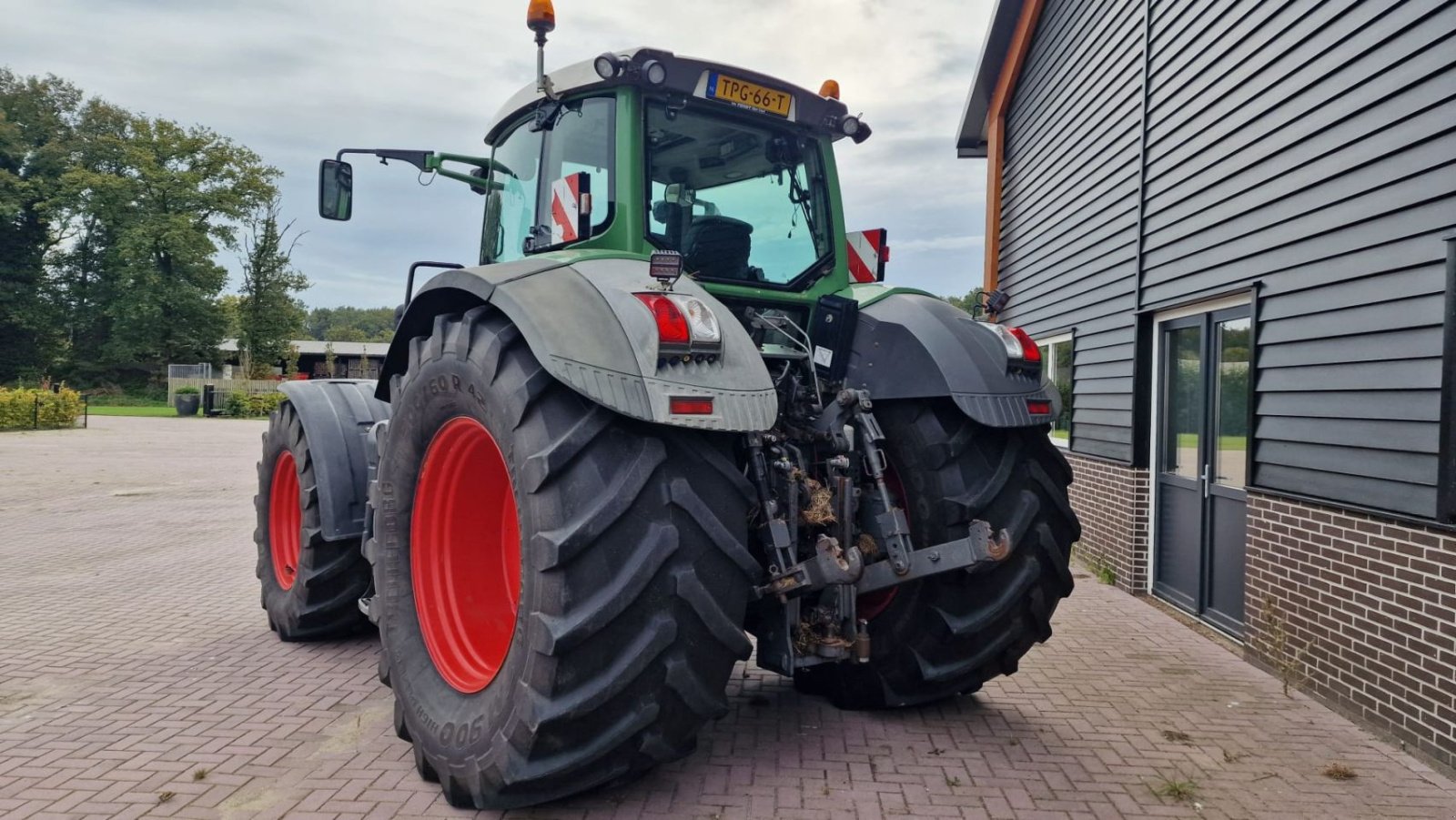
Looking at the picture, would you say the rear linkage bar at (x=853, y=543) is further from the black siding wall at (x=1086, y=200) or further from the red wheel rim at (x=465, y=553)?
the black siding wall at (x=1086, y=200)

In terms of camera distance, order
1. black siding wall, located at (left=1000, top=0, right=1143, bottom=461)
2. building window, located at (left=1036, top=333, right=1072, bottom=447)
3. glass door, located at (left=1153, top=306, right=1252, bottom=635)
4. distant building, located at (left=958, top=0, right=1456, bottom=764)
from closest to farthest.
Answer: distant building, located at (left=958, top=0, right=1456, bottom=764) → glass door, located at (left=1153, top=306, right=1252, bottom=635) → black siding wall, located at (left=1000, top=0, right=1143, bottom=461) → building window, located at (left=1036, top=333, right=1072, bottom=447)

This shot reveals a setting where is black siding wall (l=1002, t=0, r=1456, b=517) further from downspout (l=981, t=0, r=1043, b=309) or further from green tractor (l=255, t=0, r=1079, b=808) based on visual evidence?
downspout (l=981, t=0, r=1043, b=309)

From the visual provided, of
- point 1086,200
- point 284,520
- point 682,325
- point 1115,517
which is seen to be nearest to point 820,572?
point 682,325

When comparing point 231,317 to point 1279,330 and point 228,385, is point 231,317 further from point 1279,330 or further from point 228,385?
point 1279,330

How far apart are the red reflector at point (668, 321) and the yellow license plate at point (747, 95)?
1.27 m

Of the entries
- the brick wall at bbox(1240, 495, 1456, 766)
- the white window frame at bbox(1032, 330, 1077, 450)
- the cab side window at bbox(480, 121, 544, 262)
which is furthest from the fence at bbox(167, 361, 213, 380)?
the brick wall at bbox(1240, 495, 1456, 766)

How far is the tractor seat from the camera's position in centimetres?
373

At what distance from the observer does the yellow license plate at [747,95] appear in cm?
369


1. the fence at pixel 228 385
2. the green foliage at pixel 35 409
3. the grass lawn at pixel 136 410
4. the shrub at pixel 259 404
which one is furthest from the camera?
the grass lawn at pixel 136 410

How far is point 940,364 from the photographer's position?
3545 millimetres

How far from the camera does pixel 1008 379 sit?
11.8ft

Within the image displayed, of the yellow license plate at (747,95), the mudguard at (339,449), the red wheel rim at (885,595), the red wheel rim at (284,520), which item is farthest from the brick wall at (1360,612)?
the red wheel rim at (284,520)

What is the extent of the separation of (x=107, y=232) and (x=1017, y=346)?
5391cm

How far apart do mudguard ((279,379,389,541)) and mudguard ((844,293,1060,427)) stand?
264 cm
